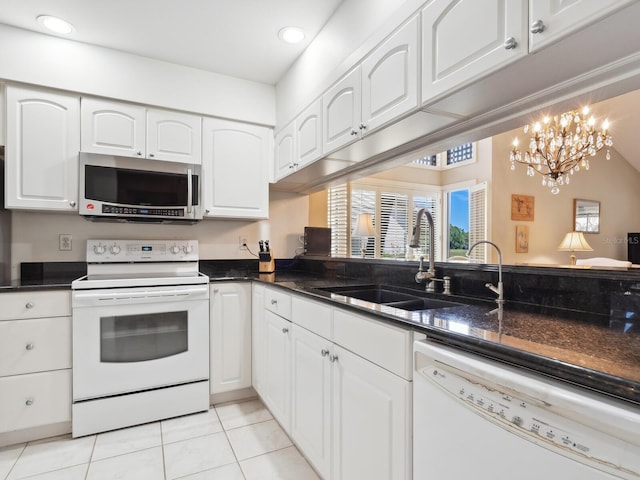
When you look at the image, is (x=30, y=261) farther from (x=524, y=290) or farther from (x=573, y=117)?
(x=573, y=117)

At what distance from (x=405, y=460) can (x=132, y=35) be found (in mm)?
2695

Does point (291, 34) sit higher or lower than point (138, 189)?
higher

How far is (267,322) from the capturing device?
2143 millimetres

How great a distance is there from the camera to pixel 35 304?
1.93 metres

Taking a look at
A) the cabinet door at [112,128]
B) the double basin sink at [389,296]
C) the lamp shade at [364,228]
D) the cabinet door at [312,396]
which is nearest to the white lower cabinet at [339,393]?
the cabinet door at [312,396]

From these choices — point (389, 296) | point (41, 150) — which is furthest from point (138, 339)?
point (389, 296)

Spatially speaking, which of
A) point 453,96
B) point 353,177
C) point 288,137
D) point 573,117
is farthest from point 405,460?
point 573,117

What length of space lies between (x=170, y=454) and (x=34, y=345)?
3.23 feet

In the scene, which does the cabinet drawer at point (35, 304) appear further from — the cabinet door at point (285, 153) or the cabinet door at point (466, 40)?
the cabinet door at point (466, 40)

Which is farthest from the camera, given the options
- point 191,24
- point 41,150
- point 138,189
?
point 138,189

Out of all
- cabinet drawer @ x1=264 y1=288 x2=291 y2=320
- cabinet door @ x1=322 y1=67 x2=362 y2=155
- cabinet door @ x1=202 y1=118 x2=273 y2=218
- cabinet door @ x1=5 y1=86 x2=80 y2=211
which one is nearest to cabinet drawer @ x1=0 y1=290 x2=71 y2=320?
cabinet door @ x1=5 y1=86 x2=80 y2=211

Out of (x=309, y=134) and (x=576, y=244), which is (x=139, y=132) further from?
(x=576, y=244)

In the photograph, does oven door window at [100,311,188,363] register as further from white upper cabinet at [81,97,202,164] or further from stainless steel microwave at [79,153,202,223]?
white upper cabinet at [81,97,202,164]

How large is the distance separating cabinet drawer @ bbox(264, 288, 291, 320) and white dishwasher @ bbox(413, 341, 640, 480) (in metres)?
0.97
